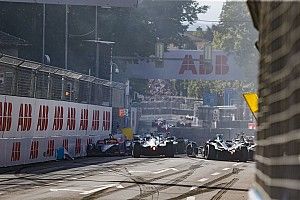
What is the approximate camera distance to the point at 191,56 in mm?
81250

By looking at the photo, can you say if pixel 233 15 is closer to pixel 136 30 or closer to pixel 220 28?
pixel 220 28

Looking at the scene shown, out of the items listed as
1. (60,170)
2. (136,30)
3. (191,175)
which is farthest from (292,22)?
(136,30)

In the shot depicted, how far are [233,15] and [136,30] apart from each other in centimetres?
3235

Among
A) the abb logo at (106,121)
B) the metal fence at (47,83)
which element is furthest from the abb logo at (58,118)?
the abb logo at (106,121)

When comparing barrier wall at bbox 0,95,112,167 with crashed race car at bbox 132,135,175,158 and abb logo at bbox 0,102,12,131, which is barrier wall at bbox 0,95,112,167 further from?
crashed race car at bbox 132,135,175,158

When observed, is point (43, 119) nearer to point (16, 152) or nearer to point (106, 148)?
point (16, 152)

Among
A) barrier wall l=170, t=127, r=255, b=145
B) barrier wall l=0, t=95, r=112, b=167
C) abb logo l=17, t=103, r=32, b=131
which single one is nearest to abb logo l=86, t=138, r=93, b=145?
barrier wall l=0, t=95, r=112, b=167

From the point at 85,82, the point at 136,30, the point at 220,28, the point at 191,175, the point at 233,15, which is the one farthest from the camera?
the point at 220,28

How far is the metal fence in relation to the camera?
99.1 feet

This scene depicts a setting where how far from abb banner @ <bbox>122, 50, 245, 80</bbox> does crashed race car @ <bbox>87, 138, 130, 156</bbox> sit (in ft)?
117

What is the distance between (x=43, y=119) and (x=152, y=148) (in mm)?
8946

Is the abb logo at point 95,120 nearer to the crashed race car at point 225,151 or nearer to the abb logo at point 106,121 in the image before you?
the abb logo at point 106,121

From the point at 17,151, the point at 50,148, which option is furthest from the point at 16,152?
the point at 50,148

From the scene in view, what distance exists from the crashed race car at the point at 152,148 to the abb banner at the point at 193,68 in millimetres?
38333
